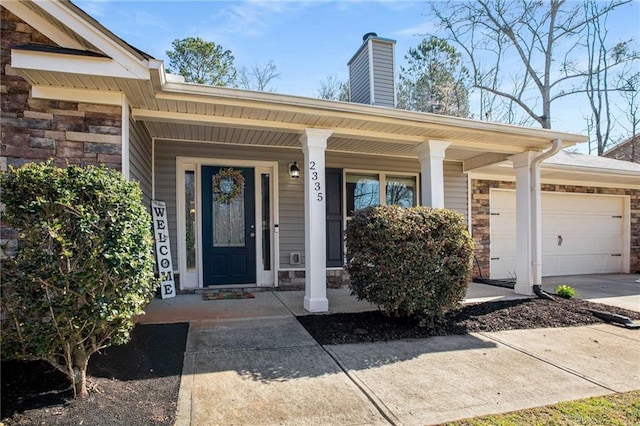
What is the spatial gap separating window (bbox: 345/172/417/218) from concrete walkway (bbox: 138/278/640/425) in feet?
9.87

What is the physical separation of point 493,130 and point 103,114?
4817 mm

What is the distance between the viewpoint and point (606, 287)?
6.90 meters

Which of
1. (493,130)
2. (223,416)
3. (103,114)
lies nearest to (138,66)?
(103,114)

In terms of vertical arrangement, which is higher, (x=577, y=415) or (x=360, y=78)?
(x=360, y=78)

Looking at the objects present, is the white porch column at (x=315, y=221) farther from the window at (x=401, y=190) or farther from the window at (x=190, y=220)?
the window at (x=401, y=190)

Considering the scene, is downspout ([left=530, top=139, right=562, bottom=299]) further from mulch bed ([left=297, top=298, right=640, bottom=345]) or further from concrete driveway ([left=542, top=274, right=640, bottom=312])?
concrete driveway ([left=542, top=274, right=640, bottom=312])

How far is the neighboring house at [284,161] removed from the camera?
3.47 metres

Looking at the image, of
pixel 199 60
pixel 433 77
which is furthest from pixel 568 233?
pixel 199 60

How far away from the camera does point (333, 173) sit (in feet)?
21.4

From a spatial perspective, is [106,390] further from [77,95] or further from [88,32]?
[88,32]

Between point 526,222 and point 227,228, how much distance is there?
4.88 metres

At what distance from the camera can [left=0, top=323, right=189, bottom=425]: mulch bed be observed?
2252 millimetres

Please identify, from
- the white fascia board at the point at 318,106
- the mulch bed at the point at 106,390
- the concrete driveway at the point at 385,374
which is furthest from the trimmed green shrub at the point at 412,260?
the mulch bed at the point at 106,390

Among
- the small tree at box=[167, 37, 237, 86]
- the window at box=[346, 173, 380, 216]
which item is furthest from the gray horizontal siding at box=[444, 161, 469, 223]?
the small tree at box=[167, 37, 237, 86]
